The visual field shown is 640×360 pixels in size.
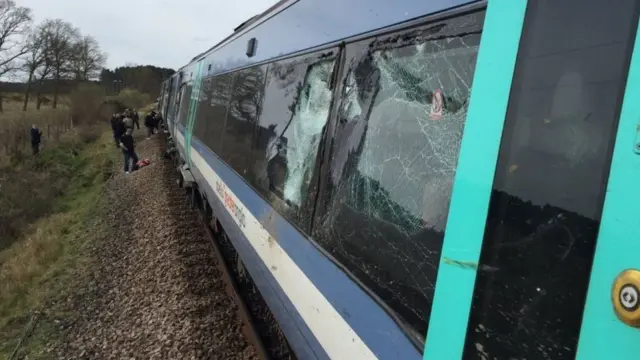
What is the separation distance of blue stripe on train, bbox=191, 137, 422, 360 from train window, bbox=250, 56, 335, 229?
133 mm

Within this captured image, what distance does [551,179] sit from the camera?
4.17 feet

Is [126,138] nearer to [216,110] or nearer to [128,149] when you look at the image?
[128,149]

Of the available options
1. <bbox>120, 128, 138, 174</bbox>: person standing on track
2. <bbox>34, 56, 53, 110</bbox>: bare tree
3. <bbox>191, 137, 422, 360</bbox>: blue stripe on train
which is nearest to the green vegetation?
<bbox>120, 128, 138, 174</bbox>: person standing on track

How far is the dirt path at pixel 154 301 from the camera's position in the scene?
16.3ft

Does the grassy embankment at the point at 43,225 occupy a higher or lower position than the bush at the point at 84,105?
lower

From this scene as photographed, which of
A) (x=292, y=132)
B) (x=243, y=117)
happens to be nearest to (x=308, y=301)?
(x=292, y=132)

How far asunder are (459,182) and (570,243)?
41cm

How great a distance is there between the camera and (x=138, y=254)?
311 inches

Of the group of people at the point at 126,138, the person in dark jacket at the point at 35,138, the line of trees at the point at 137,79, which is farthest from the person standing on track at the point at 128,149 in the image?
the line of trees at the point at 137,79

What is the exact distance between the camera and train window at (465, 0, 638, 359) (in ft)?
3.75

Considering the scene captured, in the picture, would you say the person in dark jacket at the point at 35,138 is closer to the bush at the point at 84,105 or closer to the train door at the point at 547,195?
the bush at the point at 84,105

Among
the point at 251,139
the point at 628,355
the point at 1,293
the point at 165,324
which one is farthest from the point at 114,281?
the point at 628,355

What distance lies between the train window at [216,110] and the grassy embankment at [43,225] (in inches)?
116

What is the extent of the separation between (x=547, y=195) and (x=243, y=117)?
4.35 m
